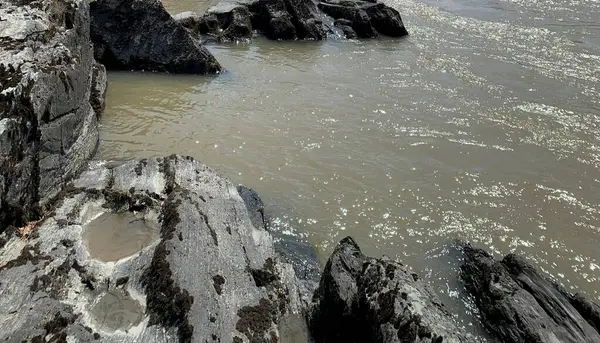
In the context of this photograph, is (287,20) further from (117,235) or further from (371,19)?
(117,235)

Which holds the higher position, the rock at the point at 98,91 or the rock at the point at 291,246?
the rock at the point at 98,91

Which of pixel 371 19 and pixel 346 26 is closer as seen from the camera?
pixel 346 26

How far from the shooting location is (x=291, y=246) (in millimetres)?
7812

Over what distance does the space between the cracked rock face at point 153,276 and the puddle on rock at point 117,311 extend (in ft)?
0.03

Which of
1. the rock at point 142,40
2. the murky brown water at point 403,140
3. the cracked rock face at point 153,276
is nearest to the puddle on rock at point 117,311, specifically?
the cracked rock face at point 153,276

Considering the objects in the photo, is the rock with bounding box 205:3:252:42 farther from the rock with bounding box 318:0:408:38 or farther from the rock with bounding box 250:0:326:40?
the rock with bounding box 318:0:408:38

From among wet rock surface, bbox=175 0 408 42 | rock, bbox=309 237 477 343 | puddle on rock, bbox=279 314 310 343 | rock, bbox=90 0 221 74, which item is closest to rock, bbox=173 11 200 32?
wet rock surface, bbox=175 0 408 42

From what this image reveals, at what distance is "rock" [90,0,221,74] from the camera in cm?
1448

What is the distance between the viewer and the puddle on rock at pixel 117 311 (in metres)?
4.73

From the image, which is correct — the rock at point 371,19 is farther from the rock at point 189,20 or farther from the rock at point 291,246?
the rock at point 291,246

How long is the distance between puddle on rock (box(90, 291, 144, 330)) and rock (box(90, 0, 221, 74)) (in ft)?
35.4

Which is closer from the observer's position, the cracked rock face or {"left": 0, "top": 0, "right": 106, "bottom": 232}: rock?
the cracked rock face

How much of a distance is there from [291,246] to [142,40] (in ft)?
32.1

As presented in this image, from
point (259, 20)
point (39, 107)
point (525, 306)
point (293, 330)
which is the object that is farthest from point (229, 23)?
point (525, 306)
